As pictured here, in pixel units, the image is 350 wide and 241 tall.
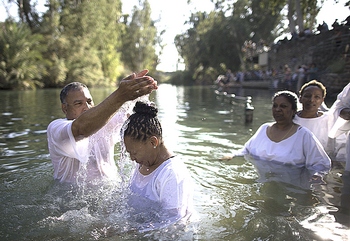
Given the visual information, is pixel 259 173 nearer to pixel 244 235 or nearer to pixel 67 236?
pixel 244 235

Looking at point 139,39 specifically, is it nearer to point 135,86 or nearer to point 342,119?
point 342,119

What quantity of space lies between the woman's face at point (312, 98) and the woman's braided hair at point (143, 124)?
154 inches

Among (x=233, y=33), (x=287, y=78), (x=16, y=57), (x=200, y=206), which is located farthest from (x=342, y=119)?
(x=233, y=33)

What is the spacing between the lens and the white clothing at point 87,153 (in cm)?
332

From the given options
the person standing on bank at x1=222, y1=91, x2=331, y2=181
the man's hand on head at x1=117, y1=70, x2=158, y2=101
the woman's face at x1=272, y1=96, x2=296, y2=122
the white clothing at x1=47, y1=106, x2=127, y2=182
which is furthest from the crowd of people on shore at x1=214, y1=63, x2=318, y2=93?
the man's hand on head at x1=117, y1=70, x2=158, y2=101

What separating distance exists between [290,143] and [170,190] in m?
3.18

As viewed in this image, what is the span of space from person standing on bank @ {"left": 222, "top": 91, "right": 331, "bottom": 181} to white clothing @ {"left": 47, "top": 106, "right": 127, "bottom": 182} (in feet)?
8.73

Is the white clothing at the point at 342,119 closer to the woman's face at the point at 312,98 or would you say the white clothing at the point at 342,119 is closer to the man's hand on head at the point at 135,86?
the woman's face at the point at 312,98

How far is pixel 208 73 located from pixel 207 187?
202ft

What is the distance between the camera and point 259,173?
16.7 feet

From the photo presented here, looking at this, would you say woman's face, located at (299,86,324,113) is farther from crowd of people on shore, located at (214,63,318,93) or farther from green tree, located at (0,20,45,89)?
green tree, located at (0,20,45,89)

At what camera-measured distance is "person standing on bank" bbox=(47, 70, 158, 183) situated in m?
2.75

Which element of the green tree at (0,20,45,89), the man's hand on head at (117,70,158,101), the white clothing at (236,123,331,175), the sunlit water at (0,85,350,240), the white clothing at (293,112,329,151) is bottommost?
the sunlit water at (0,85,350,240)

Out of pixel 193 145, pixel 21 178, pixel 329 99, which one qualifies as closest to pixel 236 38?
pixel 329 99
